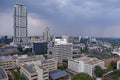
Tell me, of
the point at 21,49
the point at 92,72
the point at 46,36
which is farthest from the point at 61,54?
the point at 46,36

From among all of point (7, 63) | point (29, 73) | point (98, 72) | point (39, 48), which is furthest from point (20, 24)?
point (29, 73)

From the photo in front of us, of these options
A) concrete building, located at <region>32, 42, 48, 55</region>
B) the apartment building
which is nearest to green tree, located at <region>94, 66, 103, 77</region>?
the apartment building

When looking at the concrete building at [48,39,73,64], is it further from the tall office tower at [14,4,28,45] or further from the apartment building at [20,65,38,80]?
the tall office tower at [14,4,28,45]

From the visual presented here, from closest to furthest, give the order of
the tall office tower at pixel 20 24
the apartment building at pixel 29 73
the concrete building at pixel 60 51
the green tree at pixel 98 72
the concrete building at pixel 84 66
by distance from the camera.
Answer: the apartment building at pixel 29 73, the green tree at pixel 98 72, the concrete building at pixel 84 66, the concrete building at pixel 60 51, the tall office tower at pixel 20 24

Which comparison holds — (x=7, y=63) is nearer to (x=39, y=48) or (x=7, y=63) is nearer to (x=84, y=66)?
(x=84, y=66)

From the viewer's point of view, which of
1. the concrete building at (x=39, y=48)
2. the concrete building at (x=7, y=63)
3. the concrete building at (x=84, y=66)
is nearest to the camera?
the concrete building at (x=84, y=66)

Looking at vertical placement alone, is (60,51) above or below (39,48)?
above

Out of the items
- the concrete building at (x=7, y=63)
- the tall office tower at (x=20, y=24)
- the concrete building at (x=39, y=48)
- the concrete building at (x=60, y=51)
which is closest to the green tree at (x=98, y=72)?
the concrete building at (x=60, y=51)

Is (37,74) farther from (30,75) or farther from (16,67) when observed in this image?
(16,67)

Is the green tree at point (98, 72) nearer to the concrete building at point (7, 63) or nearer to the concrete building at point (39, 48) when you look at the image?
the concrete building at point (7, 63)
